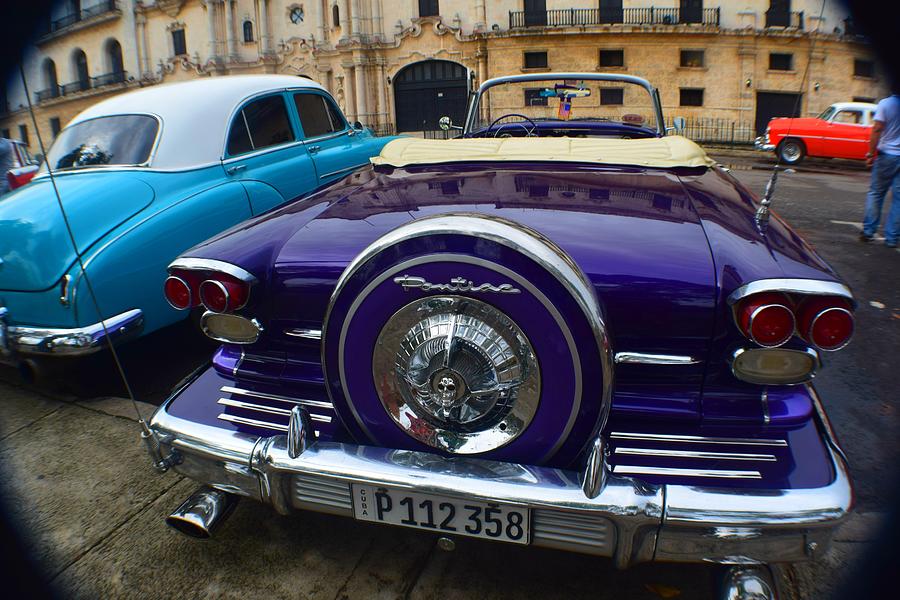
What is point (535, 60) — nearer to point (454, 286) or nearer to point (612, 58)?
point (612, 58)

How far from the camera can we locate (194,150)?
4.16 meters

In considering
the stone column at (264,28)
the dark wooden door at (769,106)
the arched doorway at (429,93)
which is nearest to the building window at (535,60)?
the arched doorway at (429,93)

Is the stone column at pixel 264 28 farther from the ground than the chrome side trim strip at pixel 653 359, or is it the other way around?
the stone column at pixel 264 28

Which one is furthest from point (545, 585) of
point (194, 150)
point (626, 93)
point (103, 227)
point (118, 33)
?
point (118, 33)

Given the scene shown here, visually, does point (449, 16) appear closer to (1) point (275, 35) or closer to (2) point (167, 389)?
(1) point (275, 35)

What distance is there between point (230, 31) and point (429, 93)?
43.8 feet

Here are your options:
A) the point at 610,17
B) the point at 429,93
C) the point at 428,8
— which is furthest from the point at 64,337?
the point at 428,8

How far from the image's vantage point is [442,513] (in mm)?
1631

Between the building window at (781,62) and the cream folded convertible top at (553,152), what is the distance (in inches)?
1139

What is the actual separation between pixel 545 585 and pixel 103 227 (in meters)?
3.02

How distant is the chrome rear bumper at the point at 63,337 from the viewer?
3.10 metres

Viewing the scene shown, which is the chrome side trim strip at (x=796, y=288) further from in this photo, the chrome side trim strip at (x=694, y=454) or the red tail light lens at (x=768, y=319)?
the chrome side trim strip at (x=694, y=454)

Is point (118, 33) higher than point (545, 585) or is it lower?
higher

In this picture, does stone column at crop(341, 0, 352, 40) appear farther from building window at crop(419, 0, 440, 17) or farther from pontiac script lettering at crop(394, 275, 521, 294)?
pontiac script lettering at crop(394, 275, 521, 294)
